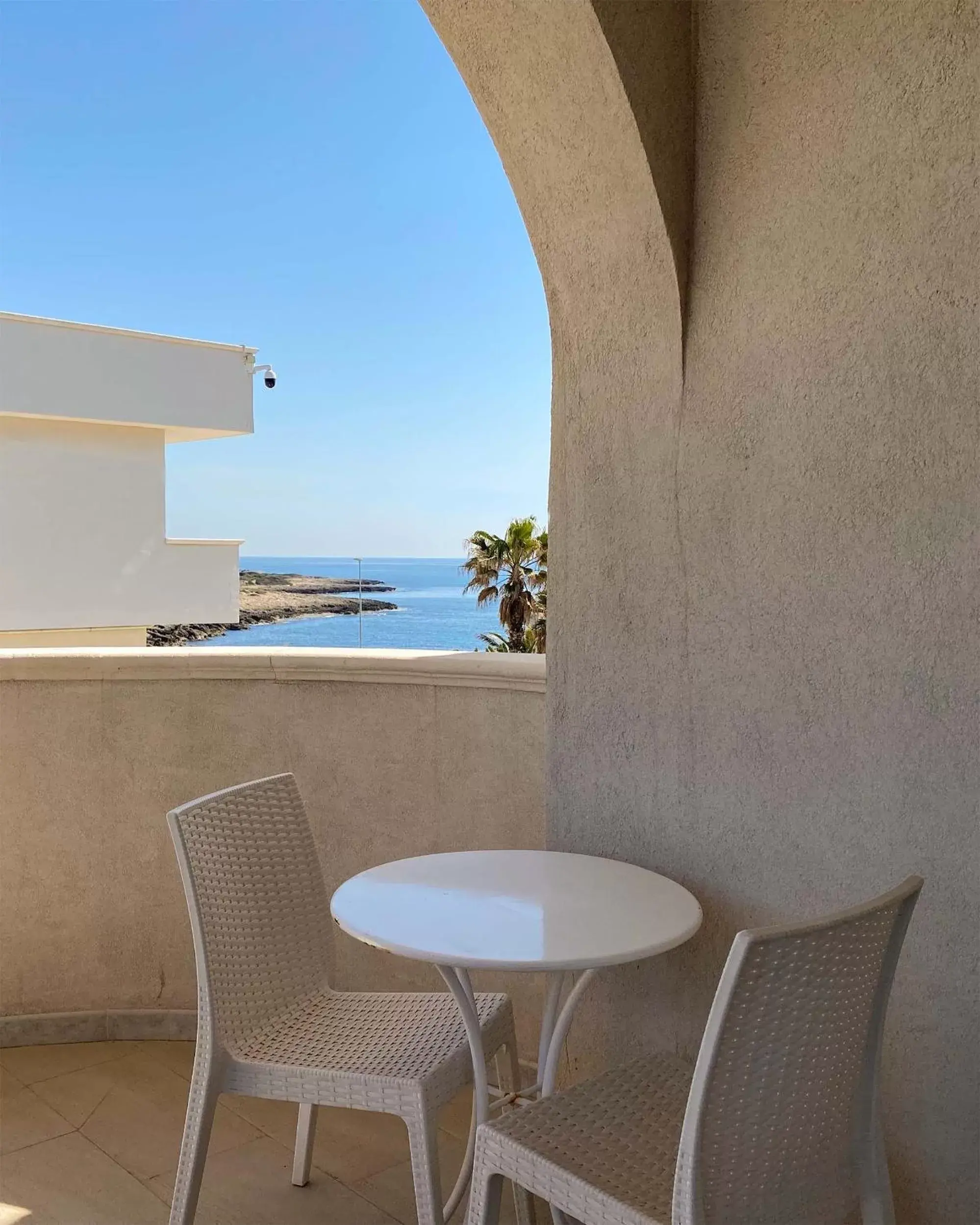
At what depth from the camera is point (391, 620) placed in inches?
1850

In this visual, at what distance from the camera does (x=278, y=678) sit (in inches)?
117

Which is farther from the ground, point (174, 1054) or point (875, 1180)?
point (875, 1180)

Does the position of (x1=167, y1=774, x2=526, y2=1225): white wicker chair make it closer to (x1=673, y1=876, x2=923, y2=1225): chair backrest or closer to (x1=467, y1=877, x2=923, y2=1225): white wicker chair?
(x1=467, y1=877, x2=923, y2=1225): white wicker chair

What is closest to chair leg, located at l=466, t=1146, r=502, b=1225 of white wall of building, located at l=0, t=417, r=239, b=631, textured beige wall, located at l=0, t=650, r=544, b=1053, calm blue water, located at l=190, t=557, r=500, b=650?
textured beige wall, located at l=0, t=650, r=544, b=1053

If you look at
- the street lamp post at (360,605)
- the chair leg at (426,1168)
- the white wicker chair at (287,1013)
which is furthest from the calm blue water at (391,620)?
the chair leg at (426,1168)

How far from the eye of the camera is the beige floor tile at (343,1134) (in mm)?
2346

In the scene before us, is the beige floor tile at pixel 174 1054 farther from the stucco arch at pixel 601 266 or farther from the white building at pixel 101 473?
the white building at pixel 101 473

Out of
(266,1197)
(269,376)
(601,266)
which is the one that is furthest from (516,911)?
(269,376)

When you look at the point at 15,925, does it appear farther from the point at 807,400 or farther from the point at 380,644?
the point at 380,644

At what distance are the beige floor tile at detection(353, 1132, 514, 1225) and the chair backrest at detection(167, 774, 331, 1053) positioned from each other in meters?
0.51

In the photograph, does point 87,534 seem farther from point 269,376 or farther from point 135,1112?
point 135,1112

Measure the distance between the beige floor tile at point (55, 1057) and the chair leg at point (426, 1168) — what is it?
1523 millimetres

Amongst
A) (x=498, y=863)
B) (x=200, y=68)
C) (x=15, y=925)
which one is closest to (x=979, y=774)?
(x=498, y=863)

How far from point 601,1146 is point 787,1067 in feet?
1.28
